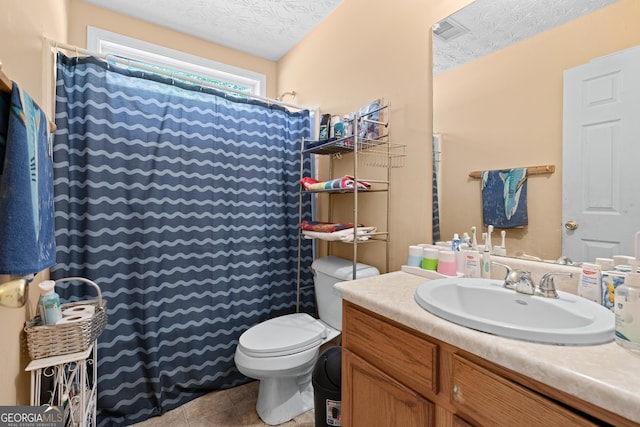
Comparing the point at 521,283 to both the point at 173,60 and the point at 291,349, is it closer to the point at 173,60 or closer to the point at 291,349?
the point at 291,349

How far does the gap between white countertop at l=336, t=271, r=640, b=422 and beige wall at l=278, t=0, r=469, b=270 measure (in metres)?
0.76

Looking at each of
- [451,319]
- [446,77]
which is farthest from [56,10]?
[451,319]

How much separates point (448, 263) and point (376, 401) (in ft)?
1.89

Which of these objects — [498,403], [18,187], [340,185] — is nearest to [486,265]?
[498,403]

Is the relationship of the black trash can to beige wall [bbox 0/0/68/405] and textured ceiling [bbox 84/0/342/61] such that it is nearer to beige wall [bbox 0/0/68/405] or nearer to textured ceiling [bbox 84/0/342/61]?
beige wall [bbox 0/0/68/405]

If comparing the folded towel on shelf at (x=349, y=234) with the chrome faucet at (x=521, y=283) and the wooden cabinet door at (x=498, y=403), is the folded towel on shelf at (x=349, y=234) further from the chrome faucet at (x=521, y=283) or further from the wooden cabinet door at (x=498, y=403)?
the wooden cabinet door at (x=498, y=403)

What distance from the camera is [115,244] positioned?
5.05 ft

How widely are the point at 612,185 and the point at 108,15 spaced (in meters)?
2.90

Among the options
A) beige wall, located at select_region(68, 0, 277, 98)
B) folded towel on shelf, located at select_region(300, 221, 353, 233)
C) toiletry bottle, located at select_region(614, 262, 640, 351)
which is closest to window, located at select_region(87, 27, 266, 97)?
beige wall, located at select_region(68, 0, 277, 98)

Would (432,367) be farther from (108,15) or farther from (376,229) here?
(108,15)

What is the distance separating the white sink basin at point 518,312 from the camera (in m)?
0.61

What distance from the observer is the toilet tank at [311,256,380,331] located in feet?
5.25

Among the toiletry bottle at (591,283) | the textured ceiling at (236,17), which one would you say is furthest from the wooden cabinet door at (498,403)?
the textured ceiling at (236,17)

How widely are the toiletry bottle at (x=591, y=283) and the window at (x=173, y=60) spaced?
252 cm
